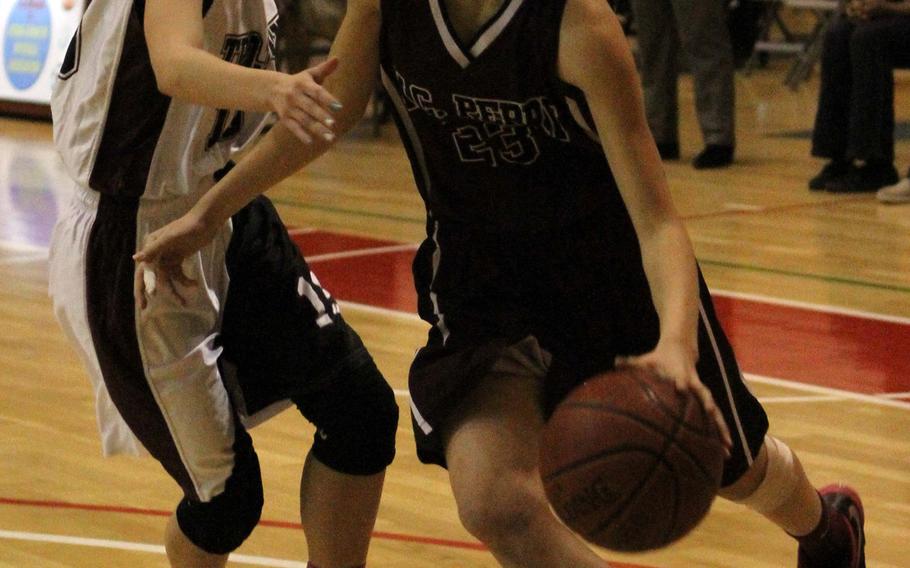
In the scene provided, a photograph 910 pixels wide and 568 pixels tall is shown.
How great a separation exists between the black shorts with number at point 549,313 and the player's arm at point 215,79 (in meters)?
0.48

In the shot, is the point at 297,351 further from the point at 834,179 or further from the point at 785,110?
the point at 785,110

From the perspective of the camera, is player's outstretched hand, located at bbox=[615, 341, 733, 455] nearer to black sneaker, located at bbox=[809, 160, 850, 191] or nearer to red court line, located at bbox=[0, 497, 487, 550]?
red court line, located at bbox=[0, 497, 487, 550]

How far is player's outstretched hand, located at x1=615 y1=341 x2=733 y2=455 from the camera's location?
2350 millimetres

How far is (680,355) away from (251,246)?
98cm

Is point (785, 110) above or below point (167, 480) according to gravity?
below

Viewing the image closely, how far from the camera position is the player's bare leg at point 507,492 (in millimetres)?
2582

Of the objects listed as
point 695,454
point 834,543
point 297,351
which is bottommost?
point 834,543

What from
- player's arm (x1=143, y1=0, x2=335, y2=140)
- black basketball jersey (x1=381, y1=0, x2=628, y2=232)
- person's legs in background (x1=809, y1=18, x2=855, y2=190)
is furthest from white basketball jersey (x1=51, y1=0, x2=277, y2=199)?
person's legs in background (x1=809, y1=18, x2=855, y2=190)

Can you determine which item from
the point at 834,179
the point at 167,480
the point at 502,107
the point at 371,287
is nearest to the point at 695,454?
the point at 502,107

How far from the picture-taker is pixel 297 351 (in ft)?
9.78

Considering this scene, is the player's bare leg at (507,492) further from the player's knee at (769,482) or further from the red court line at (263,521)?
the red court line at (263,521)

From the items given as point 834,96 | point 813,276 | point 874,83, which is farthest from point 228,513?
point 834,96

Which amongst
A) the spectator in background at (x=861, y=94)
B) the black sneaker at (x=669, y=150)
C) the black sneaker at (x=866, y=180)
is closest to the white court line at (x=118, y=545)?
the spectator in background at (x=861, y=94)

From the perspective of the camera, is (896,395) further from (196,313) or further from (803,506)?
(196,313)
